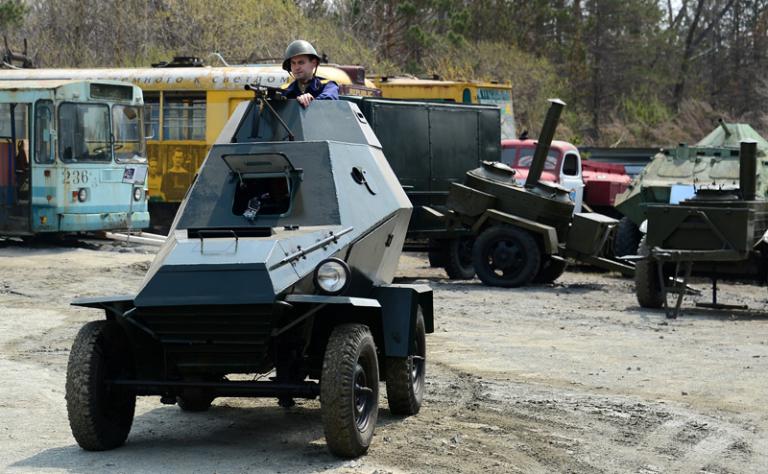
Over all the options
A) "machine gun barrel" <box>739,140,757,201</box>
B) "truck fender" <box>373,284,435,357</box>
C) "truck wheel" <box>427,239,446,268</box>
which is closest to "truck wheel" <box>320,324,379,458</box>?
"truck fender" <box>373,284,435,357</box>

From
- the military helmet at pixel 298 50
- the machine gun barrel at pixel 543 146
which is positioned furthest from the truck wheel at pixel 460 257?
the military helmet at pixel 298 50

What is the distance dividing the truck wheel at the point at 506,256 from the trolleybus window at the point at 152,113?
870cm

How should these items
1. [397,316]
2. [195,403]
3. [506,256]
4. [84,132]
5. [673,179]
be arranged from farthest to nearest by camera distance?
[84,132]
[673,179]
[506,256]
[195,403]
[397,316]

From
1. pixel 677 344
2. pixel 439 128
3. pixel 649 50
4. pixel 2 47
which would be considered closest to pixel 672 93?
pixel 649 50

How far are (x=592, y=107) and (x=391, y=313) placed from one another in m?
46.3

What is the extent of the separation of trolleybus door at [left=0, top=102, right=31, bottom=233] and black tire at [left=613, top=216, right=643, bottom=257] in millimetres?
8710

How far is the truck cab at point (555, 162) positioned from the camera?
894 inches

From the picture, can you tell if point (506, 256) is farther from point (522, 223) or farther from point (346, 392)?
point (346, 392)

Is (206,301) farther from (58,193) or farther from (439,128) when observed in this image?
(58,193)

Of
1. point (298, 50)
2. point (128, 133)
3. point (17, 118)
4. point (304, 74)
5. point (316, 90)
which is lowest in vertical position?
point (128, 133)

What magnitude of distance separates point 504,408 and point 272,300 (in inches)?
105

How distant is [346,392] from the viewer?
742cm

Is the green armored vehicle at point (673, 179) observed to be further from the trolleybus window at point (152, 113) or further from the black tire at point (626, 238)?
the trolleybus window at point (152, 113)

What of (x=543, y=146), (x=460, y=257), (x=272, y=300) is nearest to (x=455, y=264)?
(x=460, y=257)
